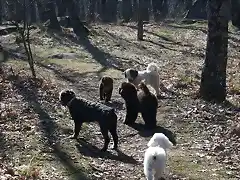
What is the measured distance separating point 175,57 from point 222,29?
9837mm

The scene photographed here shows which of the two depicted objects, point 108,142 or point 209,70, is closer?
point 108,142

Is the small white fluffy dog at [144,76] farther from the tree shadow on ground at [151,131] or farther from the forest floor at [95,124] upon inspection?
the tree shadow on ground at [151,131]

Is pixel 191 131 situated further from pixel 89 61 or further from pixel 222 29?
pixel 89 61

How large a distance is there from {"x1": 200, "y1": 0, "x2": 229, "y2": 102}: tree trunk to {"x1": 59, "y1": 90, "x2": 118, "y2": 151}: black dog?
4709 millimetres

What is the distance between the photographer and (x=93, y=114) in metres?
9.05

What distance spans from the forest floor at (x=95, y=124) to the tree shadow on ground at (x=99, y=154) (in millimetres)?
20

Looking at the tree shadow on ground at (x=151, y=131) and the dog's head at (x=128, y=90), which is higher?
the dog's head at (x=128, y=90)

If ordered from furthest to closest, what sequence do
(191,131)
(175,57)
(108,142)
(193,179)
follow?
(175,57), (191,131), (108,142), (193,179)

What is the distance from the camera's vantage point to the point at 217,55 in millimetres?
12656

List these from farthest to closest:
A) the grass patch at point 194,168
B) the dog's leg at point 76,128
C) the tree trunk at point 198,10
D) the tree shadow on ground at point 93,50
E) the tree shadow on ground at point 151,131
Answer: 1. the tree trunk at point 198,10
2. the tree shadow on ground at point 93,50
3. the tree shadow on ground at point 151,131
4. the dog's leg at point 76,128
5. the grass patch at point 194,168

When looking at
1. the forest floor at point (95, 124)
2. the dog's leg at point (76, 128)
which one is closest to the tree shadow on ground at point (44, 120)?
the forest floor at point (95, 124)

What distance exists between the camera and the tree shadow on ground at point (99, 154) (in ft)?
28.3

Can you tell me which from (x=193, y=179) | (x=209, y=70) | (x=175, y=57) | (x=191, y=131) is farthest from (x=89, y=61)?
(x=193, y=179)

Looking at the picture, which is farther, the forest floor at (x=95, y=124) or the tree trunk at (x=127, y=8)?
the tree trunk at (x=127, y=8)
